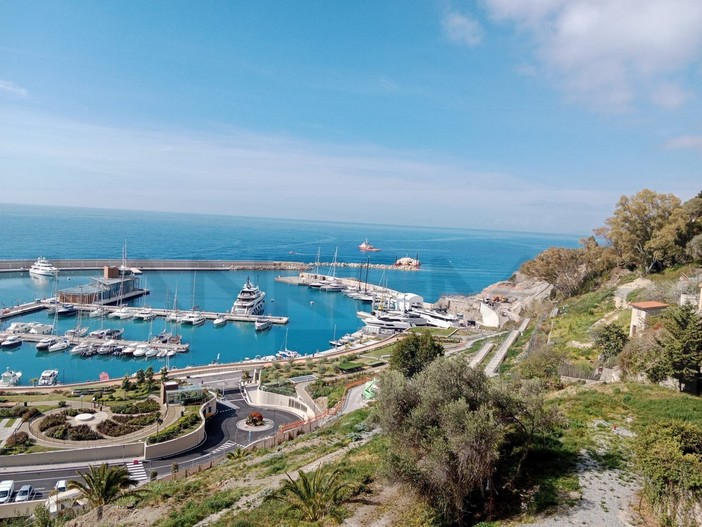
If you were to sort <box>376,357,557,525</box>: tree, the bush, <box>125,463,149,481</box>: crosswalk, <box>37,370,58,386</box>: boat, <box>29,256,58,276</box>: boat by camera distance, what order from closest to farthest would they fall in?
<box>376,357,557,525</box>: tree, <box>125,463,149,481</box>: crosswalk, the bush, <box>37,370,58,386</box>: boat, <box>29,256,58,276</box>: boat

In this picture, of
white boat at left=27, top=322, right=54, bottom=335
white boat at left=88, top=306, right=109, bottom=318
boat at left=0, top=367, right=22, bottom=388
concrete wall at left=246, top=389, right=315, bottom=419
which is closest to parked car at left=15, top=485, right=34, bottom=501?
concrete wall at left=246, top=389, right=315, bottom=419

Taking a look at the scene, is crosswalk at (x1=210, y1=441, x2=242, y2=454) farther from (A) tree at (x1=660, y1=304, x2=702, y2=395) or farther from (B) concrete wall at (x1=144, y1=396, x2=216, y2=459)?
(A) tree at (x1=660, y1=304, x2=702, y2=395)

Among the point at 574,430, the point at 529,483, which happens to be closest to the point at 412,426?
the point at 529,483

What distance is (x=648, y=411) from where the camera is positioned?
10898mm

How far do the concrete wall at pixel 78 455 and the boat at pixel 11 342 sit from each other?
26055 millimetres

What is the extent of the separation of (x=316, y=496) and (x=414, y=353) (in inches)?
424

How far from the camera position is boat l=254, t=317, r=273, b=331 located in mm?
46125

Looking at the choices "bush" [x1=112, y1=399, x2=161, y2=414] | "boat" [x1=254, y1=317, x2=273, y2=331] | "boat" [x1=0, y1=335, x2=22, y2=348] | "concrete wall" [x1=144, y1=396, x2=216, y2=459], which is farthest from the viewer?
"boat" [x1=254, y1=317, x2=273, y2=331]

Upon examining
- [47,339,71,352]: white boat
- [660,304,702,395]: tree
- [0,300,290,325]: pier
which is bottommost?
[47,339,71,352]: white boat

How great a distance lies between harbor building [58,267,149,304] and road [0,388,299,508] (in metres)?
33.3

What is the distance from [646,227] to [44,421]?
34.1 meters

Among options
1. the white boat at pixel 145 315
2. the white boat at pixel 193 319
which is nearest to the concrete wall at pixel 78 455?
the white boat at pixel 193 319

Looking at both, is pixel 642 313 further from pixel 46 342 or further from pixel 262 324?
pixel 46 342

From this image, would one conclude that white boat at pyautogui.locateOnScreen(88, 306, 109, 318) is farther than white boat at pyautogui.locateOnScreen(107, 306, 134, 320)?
No
